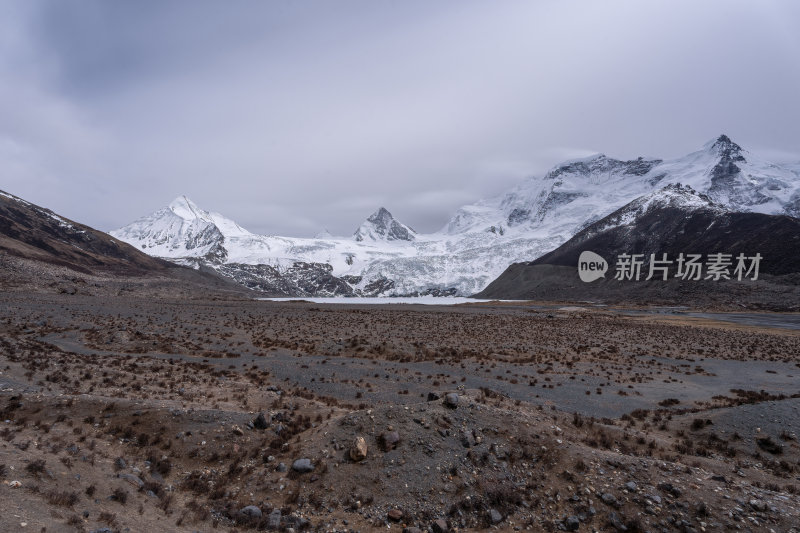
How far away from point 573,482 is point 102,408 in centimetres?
1408

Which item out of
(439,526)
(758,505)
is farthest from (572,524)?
(758,505)

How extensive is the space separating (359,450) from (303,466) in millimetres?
1467

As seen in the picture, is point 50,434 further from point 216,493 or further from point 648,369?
point 648,369

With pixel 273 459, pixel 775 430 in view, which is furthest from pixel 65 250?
pixel 775 430

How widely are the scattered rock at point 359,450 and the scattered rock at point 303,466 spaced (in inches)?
42.8

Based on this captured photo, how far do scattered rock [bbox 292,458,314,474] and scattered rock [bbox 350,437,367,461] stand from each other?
109cm

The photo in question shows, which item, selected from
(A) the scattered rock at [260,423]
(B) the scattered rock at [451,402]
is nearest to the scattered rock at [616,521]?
(B) the scattered rock at [451,402]

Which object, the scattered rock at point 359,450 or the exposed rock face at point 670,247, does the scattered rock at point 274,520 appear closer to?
the scattered rock at point 359,450

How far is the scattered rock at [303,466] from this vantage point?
33.2ft

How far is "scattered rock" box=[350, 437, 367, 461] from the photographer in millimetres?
10359

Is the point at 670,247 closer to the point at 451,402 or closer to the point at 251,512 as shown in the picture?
the point at 451,402

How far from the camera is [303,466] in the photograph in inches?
399

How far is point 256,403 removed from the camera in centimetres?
1584

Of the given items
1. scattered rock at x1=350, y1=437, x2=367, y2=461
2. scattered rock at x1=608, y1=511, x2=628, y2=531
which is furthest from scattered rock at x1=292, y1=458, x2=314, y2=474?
scattered rock at x1=608, y1=511, x2=628, y2=531
